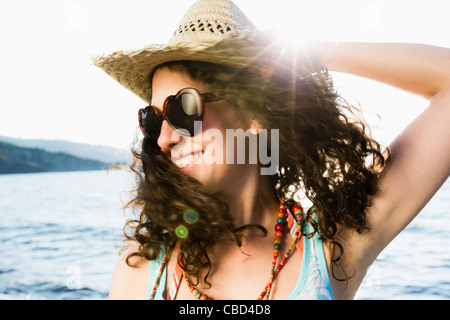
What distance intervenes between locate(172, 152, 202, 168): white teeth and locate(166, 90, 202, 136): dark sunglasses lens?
11 centimetres

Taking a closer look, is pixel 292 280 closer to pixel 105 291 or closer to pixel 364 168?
pixel 364 168

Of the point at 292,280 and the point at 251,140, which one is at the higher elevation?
the point at 251,140

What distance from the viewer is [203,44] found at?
1.94 metres

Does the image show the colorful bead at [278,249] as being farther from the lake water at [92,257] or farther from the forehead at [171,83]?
the lake water at [92,257]

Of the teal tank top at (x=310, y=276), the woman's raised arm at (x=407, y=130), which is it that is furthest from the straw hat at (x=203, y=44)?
the teal tank top at (x=310, y=276)

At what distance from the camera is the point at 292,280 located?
1946mm

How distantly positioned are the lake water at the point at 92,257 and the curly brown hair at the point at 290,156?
1.75 ft

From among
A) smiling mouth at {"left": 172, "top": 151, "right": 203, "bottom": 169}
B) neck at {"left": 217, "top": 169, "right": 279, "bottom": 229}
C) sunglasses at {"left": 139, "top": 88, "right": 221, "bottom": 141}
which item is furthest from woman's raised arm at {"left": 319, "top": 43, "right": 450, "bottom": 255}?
smiling mouth at {"left": 172, "top": 151, "right": 203, "bottom": 169}

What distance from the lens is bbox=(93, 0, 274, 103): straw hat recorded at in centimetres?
195

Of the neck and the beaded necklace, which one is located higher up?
the neck

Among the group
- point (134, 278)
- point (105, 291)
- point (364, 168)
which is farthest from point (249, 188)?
point (105, 291)

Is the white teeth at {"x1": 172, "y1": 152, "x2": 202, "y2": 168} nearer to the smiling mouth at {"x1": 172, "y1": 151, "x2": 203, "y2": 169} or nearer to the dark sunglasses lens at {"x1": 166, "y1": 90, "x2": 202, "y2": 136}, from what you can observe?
the smiling mouth at {"x1": 172, "y1": 151, "x2": 203, "y2": 169}

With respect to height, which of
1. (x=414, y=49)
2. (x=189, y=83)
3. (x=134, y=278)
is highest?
(x=414, y=49)
